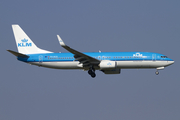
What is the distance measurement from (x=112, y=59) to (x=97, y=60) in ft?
8.30

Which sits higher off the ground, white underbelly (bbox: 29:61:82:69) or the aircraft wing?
the aircraft wing

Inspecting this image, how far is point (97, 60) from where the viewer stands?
177 ft

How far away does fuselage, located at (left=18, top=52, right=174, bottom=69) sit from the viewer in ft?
178

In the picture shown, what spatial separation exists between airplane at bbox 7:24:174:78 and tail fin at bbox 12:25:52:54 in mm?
810

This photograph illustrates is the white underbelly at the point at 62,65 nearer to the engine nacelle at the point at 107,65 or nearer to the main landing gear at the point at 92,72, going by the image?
the main landing gear at the point at 92,72

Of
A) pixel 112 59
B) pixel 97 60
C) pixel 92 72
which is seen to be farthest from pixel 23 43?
pixel 112 59

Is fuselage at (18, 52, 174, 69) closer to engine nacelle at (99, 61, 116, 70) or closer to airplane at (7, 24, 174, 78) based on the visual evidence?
airplane at (7, 24, 174, 78)

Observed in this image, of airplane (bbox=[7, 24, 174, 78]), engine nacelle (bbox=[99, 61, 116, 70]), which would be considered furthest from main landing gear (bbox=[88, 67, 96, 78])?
engine nacelle (bbox=[99, 61, 116, 70])

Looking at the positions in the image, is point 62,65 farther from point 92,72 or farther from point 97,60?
point 97,60

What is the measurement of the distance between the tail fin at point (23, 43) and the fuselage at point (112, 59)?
7.59 feet

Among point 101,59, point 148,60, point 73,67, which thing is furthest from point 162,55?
point 73,67

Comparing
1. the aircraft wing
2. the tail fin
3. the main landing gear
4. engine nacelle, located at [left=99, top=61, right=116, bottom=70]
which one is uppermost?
the tail fin

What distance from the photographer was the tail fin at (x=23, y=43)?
5953cm

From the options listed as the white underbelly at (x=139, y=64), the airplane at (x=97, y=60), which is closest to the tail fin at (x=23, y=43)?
the airplane at (x=97, y=60)
